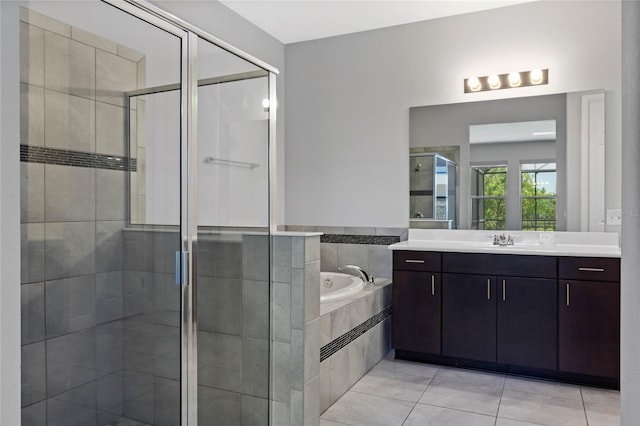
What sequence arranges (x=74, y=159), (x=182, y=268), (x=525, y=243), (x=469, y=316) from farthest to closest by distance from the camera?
(x=525, y=243) < (x=469, y=316) < (x=182, y=268) < (x=74, y=159)

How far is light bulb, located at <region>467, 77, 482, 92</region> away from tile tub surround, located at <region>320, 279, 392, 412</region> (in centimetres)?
165

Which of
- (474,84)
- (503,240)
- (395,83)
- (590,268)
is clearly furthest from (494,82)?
(590,268)

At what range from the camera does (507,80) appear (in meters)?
3.53

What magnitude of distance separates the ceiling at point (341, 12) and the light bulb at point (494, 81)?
52cm

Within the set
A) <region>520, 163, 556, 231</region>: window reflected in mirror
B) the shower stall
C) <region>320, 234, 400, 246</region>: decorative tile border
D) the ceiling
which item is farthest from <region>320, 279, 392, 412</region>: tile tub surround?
the ceiling

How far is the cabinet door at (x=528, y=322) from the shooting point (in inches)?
117

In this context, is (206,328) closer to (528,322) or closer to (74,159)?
(74,159)

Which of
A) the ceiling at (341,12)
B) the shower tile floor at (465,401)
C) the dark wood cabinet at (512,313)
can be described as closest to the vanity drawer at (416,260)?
the dark wood cabinet at (512,313)

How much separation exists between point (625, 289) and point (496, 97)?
3.16m

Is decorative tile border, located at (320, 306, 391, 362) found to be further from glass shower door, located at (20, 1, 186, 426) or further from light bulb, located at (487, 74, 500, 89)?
light bulb, located at (487, 74, 500, 89)

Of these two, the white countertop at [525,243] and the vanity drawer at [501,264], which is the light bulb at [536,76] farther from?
the vanity drawer at [501,264]

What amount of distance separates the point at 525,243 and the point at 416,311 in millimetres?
964

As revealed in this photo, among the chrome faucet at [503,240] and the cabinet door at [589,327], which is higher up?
the chrome faucet at [503,240]

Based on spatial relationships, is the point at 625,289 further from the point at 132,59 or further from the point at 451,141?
the point at 451,141
